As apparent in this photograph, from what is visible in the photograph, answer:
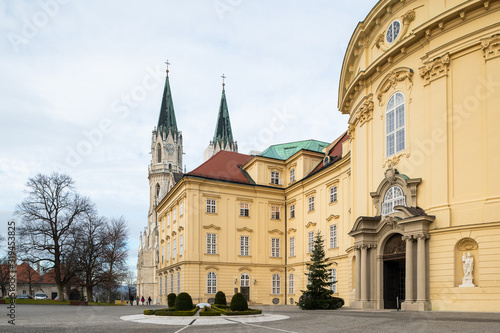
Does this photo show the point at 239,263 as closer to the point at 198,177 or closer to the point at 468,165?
the point at 198,177

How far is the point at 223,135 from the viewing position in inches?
4149

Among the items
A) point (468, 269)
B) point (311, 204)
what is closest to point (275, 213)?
point (311, 204)

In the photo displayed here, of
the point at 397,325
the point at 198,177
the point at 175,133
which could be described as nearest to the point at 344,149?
the point at 198,177

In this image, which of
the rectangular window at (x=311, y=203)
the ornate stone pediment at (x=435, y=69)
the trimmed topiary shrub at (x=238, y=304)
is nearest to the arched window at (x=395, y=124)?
the ornate stone pediment at (x=435, y=69)

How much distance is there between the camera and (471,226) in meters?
19.7

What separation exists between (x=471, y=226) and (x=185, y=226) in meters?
28.1

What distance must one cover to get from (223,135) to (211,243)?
208 ft

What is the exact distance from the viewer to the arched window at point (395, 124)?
23984 mm

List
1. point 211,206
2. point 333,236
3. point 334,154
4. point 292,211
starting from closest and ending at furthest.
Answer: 1. point 333,236
2. point 334,154
3. point 211,206
4. point 292,211

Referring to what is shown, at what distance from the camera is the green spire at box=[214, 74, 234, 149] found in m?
105

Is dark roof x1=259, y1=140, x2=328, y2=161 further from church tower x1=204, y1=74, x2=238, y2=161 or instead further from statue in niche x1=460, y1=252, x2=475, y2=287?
church tower x1=204, y1=74, x2=238, y2=161

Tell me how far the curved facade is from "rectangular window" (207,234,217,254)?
19.9m

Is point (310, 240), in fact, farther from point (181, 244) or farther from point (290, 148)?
point (290, 148)

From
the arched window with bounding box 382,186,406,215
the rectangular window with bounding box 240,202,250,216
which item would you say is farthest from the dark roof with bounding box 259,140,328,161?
the arched window with bounding box 382,186,406,215
